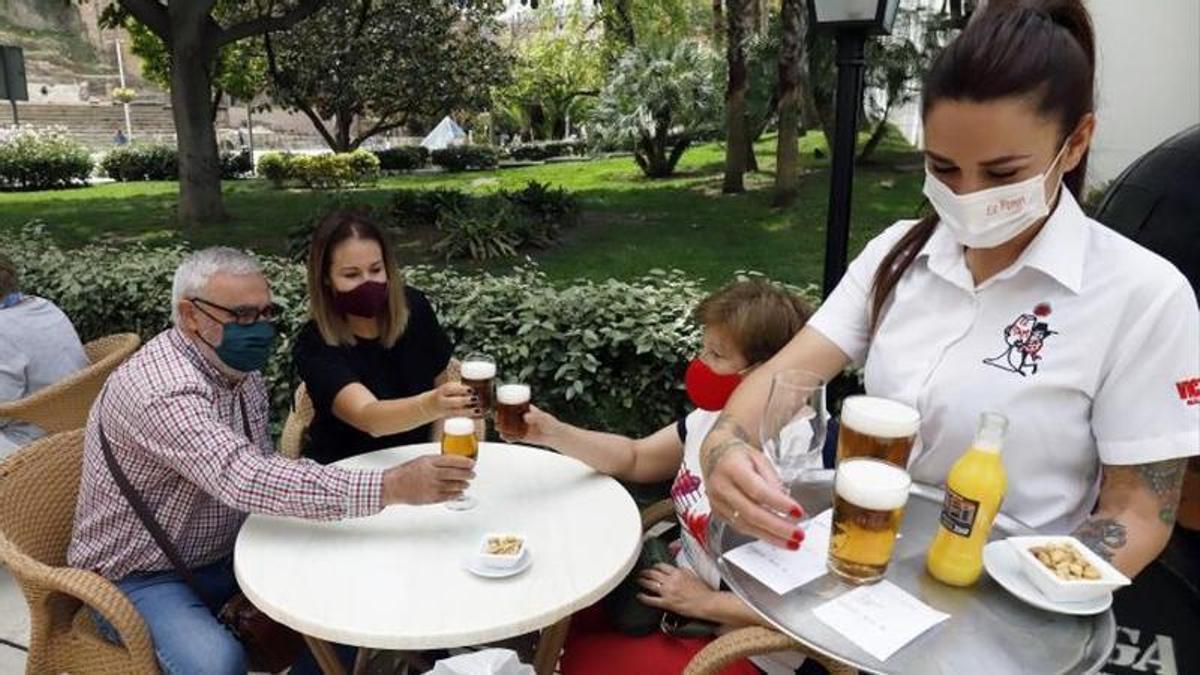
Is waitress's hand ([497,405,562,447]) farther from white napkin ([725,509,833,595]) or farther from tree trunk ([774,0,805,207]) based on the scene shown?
tree trunk ([774,0,805,207])

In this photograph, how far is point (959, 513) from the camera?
1351mm

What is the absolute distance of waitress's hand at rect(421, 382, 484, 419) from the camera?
2428 millimetres

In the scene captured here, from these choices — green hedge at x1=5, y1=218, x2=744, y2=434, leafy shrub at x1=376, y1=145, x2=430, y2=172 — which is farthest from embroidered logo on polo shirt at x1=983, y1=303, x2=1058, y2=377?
leafy shrub at x1=376, y1=145, x2=430, y2=172

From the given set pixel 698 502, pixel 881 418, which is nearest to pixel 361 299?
pixel 698 502

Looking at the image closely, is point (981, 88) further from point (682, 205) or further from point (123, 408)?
point (682, 205)

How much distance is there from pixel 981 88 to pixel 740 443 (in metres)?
0.76

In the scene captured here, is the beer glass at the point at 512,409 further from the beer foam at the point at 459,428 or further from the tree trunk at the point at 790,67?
the tree trunk at the point at 790,67

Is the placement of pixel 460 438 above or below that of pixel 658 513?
above

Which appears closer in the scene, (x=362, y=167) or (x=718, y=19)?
(x=718, y=19)

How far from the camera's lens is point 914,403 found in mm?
1544

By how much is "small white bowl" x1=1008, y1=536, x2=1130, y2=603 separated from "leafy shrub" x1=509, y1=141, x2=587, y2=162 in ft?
94.8

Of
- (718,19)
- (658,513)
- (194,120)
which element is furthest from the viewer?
(718,19)

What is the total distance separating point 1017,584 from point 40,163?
22937 millimetres

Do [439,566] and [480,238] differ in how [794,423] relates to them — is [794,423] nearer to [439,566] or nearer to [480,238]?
[439,566]
